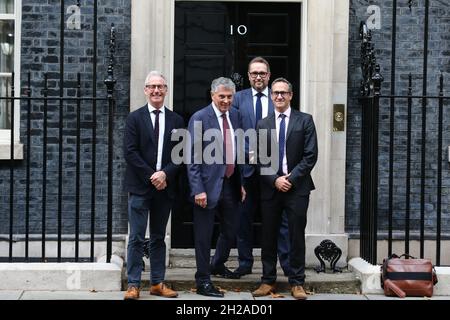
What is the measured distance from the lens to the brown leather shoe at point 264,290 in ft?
24.9

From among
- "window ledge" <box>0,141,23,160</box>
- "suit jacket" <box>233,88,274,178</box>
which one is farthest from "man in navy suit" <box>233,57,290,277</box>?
"window ledge" <box>0,141,23,160</box>

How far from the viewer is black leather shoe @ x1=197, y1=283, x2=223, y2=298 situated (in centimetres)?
747

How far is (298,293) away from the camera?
294 inches

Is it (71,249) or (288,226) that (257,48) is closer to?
(288,226)

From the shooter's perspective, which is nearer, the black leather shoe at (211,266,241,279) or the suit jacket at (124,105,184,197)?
the suit jacket at (124,105,184,197)

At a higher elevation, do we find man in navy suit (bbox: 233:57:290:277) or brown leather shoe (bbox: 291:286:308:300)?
man in navy suit (bbox: 233:57:290:277)

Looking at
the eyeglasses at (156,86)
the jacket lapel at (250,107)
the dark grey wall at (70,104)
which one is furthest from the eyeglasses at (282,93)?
the dark grey wall at (70,104)

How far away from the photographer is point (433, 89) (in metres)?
8.91

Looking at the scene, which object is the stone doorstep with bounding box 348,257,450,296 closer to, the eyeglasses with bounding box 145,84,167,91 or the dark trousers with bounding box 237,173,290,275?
the dark trousers with bounding box 237,173,290,275

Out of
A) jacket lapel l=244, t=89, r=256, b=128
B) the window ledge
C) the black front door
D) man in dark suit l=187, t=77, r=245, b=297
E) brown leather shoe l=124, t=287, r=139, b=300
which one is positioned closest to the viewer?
brown leather shoe l=124, t=287, r=139, b=300

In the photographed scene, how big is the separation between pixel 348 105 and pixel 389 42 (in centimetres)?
78

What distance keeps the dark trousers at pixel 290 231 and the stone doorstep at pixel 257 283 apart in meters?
0.33

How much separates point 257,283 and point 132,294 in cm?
125

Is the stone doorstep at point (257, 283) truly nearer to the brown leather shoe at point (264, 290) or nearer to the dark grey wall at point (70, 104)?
the brown leather shoe at point (264, 290)
